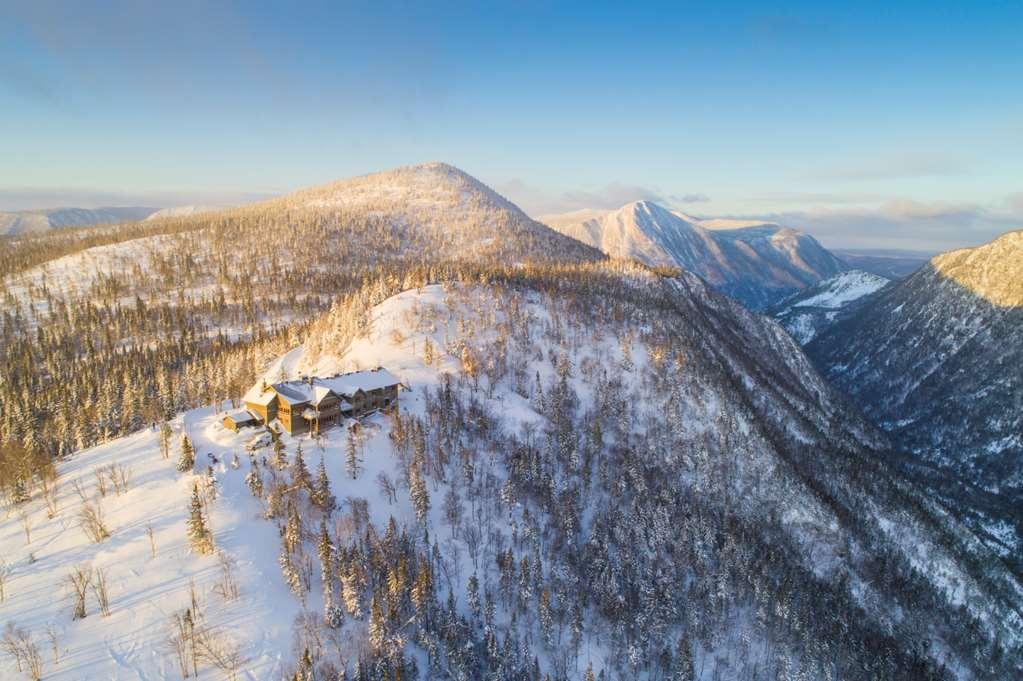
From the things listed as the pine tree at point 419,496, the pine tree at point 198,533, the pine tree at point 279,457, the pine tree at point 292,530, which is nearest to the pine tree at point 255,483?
the pine tree at point 279,457

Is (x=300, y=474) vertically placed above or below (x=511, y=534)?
above

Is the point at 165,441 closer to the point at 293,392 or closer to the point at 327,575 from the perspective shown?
the point at 293,392

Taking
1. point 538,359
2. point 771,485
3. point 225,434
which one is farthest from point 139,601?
point 771,485

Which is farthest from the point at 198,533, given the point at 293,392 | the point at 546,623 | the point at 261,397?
the point at 546,623

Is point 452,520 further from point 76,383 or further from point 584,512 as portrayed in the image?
point 76,383

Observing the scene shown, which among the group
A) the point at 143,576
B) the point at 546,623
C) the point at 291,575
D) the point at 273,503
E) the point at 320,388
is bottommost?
the point at 546,623

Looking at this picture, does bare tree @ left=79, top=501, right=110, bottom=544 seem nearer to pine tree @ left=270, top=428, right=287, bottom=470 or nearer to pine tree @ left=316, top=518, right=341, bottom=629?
pine tree @ left=270, top=428, right=287, bottom=470
